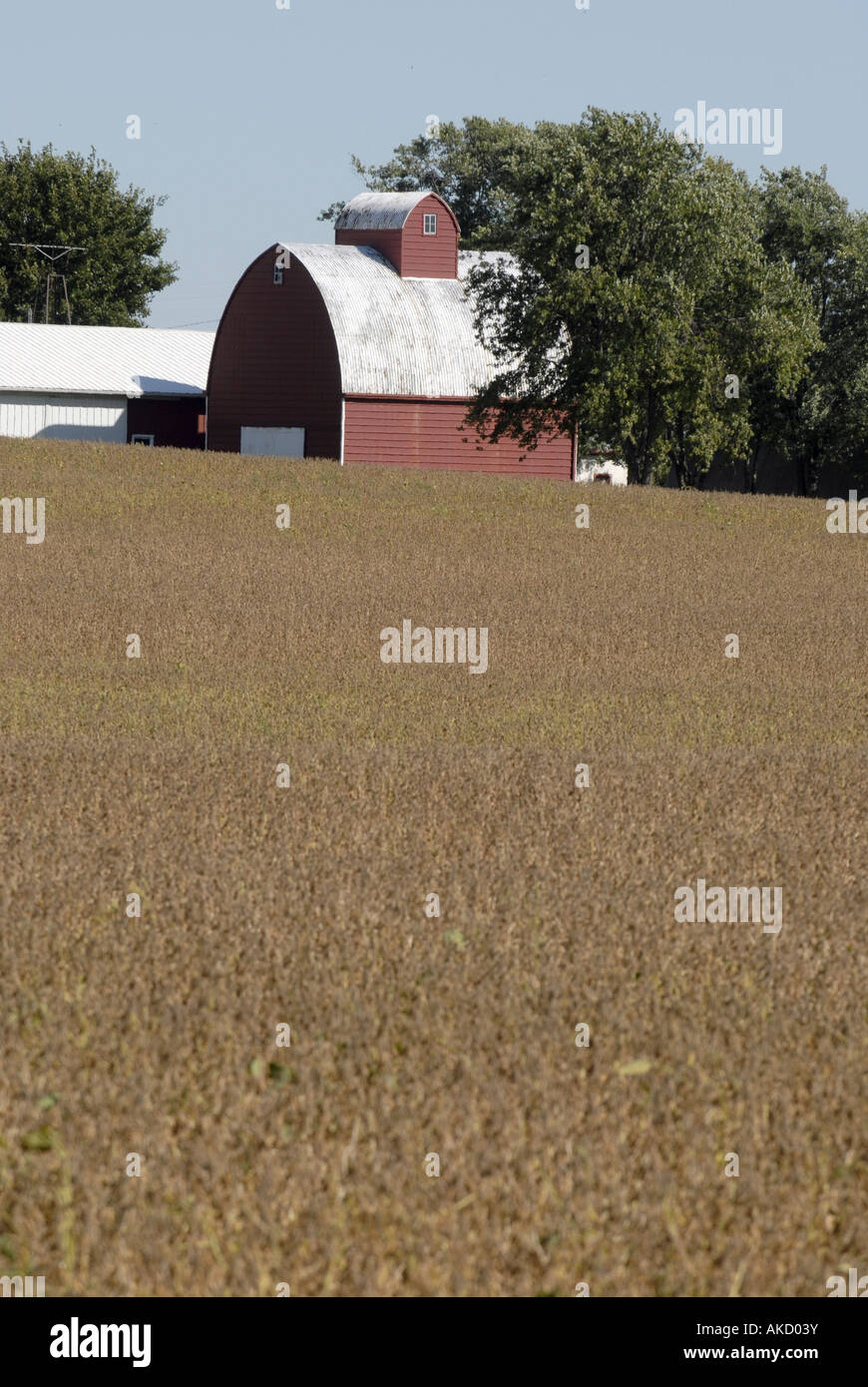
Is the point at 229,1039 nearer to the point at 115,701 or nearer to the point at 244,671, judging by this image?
the point at 115,701

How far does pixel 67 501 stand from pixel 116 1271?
21.3 meters

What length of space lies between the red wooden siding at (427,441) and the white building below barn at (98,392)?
930cm

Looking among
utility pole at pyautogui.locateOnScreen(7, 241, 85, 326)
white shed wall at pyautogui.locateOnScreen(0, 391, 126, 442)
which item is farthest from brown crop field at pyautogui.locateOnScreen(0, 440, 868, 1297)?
utility pole at pyautogui.locateOnScreen(7, 241, 85, 326)

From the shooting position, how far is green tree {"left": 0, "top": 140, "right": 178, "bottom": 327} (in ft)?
207

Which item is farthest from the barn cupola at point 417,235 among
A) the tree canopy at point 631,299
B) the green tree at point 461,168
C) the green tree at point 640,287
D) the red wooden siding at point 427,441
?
the green tree at point 461,168

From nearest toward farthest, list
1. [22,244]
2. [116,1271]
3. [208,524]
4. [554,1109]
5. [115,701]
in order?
[116,1271] → [554,1109] → [115,701] → [208,524] → [22,244]

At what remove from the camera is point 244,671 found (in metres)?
12.6

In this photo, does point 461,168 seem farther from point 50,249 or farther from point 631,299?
point 631,299

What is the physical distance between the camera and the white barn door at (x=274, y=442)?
39.0 meters

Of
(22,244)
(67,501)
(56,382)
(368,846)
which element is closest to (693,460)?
(56,382)

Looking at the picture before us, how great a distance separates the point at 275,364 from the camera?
39.2 m

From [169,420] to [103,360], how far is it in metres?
2.96

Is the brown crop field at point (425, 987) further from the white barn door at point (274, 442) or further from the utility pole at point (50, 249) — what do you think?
the utility pole at point (50, 249)

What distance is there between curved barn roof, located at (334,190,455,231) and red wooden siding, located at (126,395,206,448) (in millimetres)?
7308
